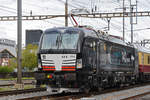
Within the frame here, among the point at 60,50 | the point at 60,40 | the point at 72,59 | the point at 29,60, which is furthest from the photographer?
the point at 29,60

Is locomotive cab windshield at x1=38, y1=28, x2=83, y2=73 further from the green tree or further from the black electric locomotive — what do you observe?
the green tree

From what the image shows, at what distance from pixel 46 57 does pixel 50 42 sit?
855 mm

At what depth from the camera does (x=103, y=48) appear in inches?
757

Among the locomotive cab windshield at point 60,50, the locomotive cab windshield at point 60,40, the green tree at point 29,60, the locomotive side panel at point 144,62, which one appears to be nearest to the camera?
the locomotive cab windshield at point 60,50

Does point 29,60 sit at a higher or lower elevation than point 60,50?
lower

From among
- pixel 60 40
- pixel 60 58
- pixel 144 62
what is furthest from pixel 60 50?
pixel 144 62

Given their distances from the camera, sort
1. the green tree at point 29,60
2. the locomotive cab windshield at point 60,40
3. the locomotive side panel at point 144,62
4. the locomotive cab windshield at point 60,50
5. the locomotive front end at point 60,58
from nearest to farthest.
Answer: the locomotive front end at point 60,58 < the locomotive cab windshield at point 60,50 < the locomotive cab windshield at point 60,40 < the locomotive side panel at point 144,62 < the green tree at point 29,60

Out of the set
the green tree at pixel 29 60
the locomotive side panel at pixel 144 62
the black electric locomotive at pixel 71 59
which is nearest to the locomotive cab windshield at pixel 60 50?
the black electric locomotive at pixel 71 59

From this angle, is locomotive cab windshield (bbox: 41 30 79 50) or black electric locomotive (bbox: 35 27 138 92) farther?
locomotive cab windshield (bbox: 41 30 79 50)

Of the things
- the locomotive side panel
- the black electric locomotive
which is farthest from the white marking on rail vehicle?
the locomotive side panel

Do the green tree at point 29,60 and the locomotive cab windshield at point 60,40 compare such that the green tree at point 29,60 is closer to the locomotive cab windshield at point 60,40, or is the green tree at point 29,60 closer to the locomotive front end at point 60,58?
the locomotive cab windshield at point 60,40

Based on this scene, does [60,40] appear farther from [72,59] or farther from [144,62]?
[144,62]

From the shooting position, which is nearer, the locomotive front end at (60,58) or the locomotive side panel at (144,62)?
the locomotive front end at (60,58)

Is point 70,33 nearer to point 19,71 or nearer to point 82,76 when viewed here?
point 82,76
